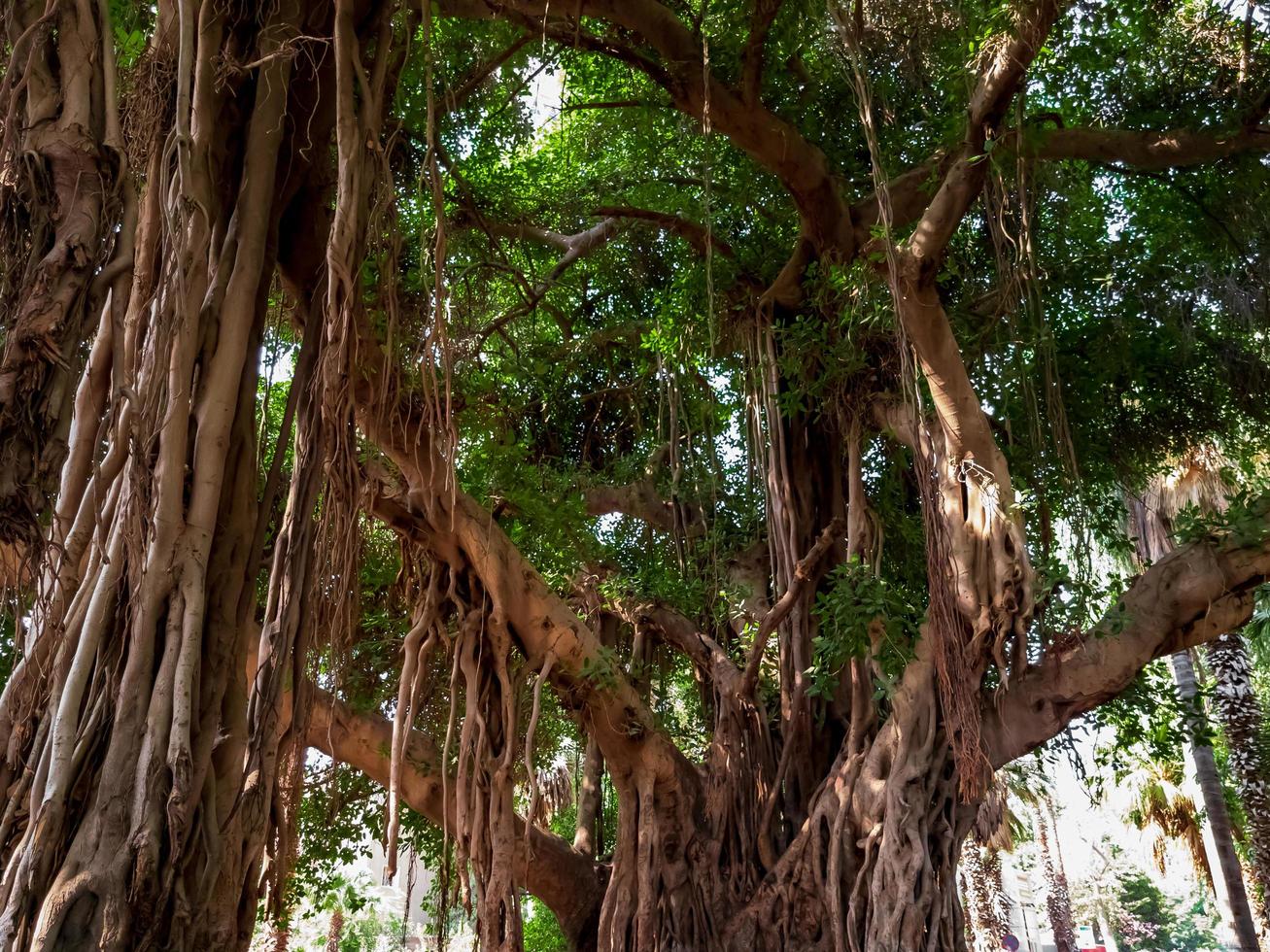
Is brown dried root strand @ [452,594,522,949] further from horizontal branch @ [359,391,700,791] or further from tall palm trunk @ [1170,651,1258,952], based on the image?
tall palm trunk @ [1170,651,1258,952]

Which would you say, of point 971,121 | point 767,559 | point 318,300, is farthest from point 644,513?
point 318,300

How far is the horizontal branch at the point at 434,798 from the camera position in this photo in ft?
13.6

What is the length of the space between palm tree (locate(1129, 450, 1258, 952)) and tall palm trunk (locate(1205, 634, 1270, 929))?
0.58ft

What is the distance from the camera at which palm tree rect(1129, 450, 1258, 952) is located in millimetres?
6871

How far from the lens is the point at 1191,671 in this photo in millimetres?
7863

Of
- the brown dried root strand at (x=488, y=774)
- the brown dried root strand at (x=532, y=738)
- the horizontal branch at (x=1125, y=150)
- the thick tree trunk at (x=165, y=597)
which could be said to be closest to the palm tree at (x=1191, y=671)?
the horizontal branch at (x=1125, y=150)

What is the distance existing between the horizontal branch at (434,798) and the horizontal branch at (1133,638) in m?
1.94

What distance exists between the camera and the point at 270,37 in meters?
2.18

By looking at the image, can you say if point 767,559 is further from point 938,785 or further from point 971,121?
point 971,121

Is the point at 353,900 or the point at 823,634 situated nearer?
the point at 823,634

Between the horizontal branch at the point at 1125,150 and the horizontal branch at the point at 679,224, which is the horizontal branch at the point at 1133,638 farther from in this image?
the horizontal branch at the point at 679,224

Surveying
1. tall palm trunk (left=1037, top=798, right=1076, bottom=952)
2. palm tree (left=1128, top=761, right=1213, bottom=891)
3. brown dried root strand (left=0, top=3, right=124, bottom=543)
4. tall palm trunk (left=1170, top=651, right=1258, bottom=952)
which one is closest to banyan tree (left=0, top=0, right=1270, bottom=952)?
brown dried root strand (left=0, top=3, right=124, bottom=543)

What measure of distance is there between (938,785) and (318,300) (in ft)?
9.40

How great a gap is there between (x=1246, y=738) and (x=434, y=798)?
16.4ft
